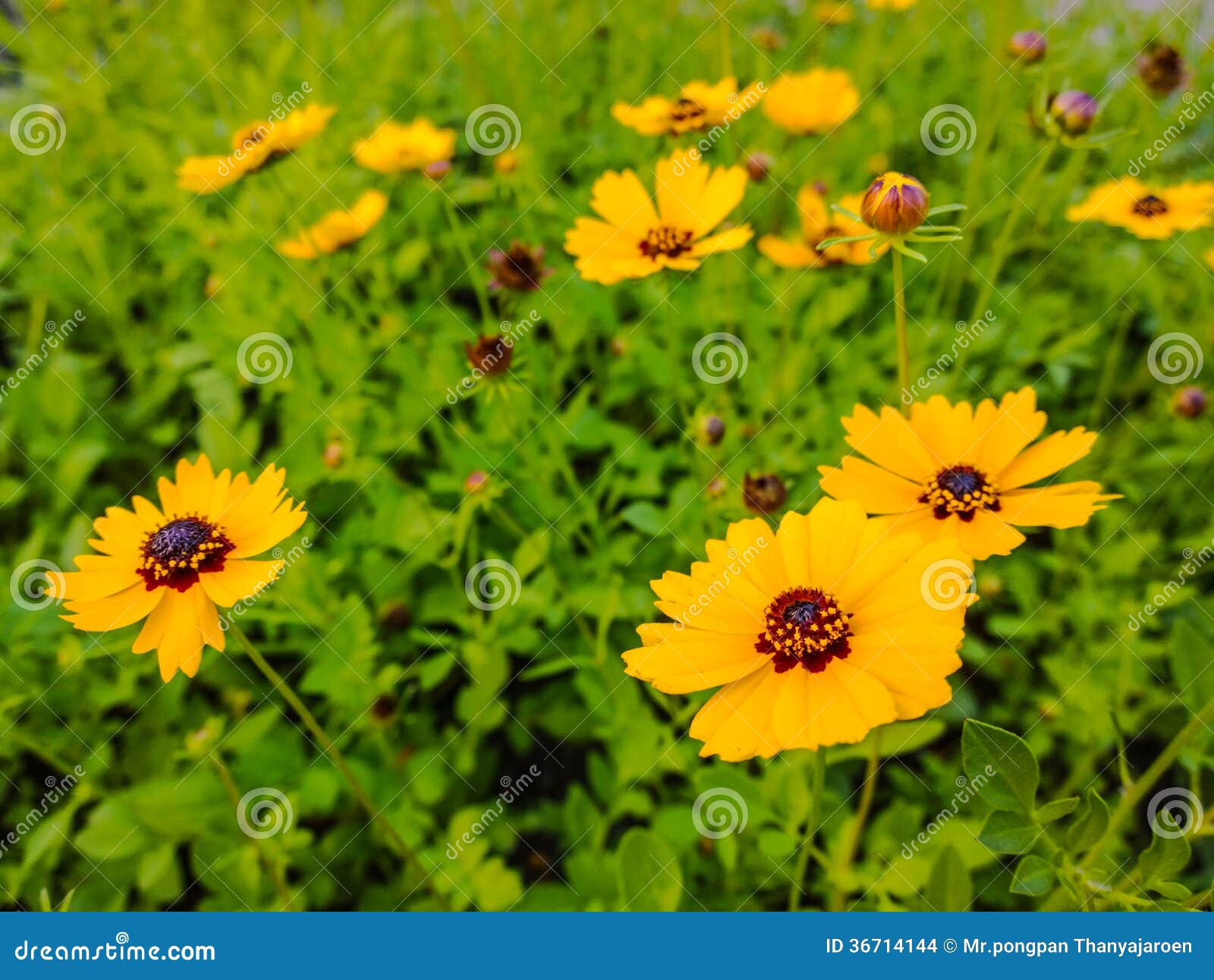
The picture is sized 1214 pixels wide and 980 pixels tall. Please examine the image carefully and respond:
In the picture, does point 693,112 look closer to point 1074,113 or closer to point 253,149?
point 1074,113

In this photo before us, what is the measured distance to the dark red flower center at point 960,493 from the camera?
89 cm

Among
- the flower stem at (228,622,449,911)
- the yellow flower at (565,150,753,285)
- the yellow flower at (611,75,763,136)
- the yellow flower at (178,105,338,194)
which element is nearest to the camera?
the flower stem at (228,622,449,911)

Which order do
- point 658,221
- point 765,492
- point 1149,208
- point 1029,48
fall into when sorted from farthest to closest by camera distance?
point 1149,208 → point 1029,48 → point 658,221 → point 765,492

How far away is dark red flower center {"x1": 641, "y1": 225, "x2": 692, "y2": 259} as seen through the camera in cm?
124

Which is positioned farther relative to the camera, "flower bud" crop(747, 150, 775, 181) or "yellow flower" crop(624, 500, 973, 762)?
"flower bud" crop(747, 150, 775, 181)

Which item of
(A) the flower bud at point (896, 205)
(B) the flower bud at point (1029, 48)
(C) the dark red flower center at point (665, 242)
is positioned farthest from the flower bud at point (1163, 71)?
(A) the flower bud at point (896, 205)

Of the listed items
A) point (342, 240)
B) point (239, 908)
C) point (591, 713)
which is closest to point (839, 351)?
point (591, 713)

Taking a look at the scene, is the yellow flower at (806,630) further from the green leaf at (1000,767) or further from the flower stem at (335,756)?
the flower stem at (335,756)

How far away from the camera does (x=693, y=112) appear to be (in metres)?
1.41

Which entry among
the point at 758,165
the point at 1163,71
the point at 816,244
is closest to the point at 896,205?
the point at 816,244

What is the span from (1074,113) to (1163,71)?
2.47 ft

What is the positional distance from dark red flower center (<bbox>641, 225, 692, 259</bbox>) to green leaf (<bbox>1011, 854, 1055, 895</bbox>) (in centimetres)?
90

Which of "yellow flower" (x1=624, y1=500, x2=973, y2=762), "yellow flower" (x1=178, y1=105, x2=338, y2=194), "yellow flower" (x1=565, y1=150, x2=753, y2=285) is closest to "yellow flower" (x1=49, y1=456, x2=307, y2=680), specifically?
"yellow flower" (x1=624, y1=500, x2=973, y2=762)

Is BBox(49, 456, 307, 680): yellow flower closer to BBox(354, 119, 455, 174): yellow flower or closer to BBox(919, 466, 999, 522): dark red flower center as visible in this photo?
BBox(919, 466, 999, 522): dark red flower center
